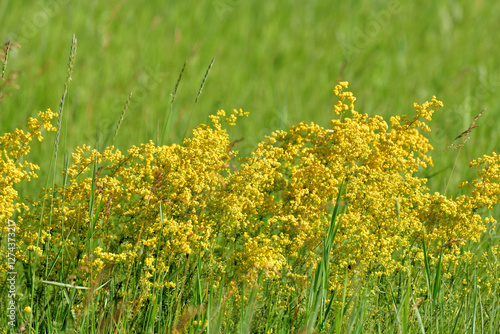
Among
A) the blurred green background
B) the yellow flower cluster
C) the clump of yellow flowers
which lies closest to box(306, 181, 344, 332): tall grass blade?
the clump of yellow flowers

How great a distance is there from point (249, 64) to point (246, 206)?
5093mm

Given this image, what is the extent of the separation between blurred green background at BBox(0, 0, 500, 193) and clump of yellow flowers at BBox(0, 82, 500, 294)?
2.26 metres

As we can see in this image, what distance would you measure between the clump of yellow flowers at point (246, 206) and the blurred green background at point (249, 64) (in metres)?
2.26

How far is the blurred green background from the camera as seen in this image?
21.8 feet

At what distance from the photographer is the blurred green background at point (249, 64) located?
6656mm

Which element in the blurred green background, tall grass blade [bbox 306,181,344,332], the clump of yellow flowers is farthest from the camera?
the blurred green background

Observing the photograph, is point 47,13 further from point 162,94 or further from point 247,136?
point 247,136

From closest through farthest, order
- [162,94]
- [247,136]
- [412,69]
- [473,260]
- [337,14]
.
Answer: [473,260], [247,136], [162,94], [412,69], [337,14]

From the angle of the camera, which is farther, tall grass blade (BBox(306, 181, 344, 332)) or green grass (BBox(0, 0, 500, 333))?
green grass (BBox(0, 0, 500, 333))

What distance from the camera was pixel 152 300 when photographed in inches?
118

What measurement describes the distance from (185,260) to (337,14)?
23.7 feet

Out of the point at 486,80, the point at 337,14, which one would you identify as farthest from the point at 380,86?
the point at 337,14

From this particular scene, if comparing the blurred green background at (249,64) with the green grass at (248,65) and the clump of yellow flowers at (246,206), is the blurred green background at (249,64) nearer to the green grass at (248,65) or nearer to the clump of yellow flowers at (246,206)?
the green grass at (248,65)

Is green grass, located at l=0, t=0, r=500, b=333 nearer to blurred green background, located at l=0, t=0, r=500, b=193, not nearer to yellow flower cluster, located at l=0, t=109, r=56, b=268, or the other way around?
blurred green background, located at l=0, t=0, r=500, b=193
